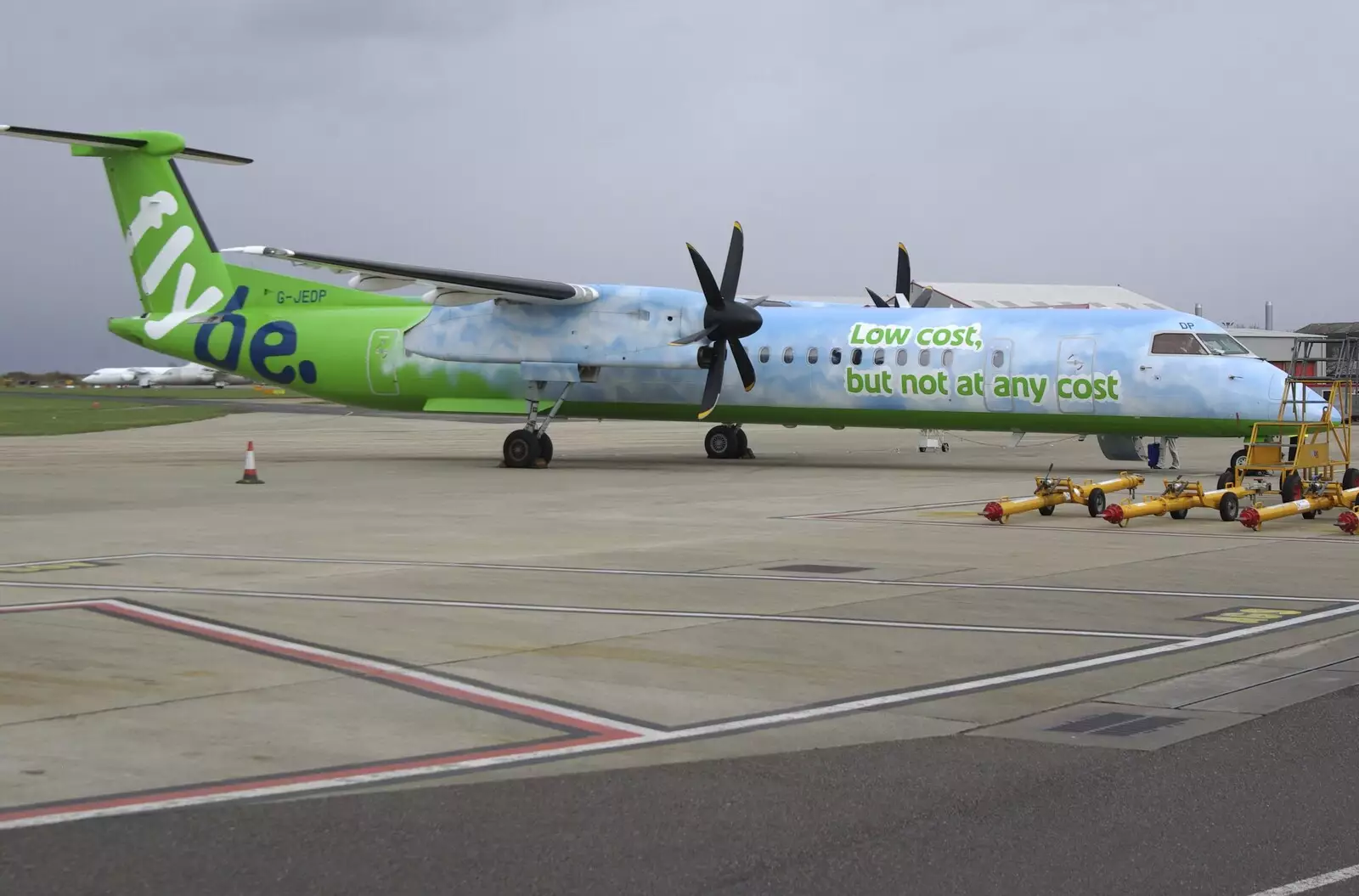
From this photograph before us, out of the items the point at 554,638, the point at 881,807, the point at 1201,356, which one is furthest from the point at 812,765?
the point at 1201,356

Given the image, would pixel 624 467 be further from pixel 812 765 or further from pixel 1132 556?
pixel 812 765

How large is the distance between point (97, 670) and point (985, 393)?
20.5m

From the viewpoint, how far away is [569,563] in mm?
14453

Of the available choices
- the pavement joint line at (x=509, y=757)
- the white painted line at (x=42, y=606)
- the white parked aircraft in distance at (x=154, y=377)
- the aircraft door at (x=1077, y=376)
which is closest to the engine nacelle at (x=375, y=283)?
the aircraft door at (x=1077, y=376)

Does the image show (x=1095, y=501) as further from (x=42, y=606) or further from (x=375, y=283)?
(x=375, y=283)

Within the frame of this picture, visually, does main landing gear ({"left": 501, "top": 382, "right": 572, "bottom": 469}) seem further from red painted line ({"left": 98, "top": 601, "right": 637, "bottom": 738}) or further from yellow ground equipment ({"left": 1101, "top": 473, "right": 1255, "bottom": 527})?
red painted line ({"left": 98, "top": 601, "right": 637, "bottom": 738})

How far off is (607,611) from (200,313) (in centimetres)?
2416

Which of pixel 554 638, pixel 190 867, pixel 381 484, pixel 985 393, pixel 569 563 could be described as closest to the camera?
pixel 190 867

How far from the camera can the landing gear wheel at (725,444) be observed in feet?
109

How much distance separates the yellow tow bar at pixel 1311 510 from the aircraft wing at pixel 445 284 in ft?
48.7

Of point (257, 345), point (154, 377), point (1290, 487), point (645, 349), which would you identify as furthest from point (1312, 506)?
point (154, 377)

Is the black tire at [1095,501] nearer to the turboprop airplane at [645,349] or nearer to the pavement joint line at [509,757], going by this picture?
the turboprop airplane at [645,349]

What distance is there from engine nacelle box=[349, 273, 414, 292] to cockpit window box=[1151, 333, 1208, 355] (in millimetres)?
14871

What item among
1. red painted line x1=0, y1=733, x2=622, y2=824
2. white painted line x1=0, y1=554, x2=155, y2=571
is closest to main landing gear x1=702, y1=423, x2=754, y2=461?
white painted line x1=0, y1=554, x2=155, y2=571
